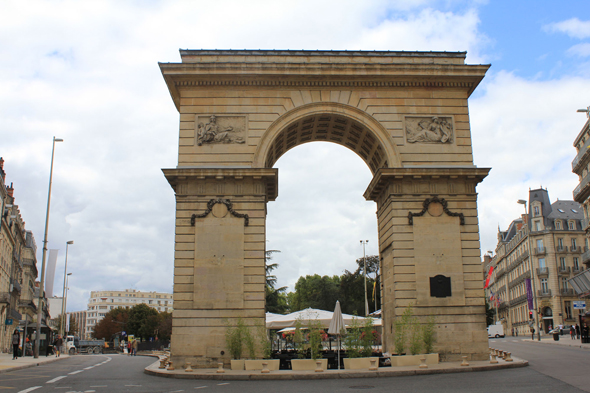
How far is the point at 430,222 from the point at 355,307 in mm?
62171

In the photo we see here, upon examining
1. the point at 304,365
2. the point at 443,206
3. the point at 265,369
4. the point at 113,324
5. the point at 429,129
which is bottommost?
the point at 265,369

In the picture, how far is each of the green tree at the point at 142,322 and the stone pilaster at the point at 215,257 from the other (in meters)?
88.5

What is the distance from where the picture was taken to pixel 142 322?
369 feet

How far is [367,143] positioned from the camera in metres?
30.8

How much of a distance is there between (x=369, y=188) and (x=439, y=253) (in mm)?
5647

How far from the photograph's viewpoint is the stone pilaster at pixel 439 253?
26.1 m

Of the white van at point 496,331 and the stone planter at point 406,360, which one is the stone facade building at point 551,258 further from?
the stone planter at point 406,360

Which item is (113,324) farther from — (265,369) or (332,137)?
(265,369)

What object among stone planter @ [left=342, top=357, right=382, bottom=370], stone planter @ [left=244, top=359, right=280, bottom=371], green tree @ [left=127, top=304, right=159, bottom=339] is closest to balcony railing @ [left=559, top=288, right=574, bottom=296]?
stone planter @ [left=342, top=357, right=382, bottom=370]

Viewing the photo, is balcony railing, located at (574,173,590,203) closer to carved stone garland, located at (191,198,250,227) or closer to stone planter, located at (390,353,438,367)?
stone planter, located at (390,353,438,367)

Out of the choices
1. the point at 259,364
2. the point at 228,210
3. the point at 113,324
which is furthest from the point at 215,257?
the point at 113,324

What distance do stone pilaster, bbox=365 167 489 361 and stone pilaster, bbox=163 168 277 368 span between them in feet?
21.3

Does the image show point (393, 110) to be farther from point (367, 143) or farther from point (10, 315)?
point (10, 315)

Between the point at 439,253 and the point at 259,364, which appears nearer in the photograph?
the point at 259,364
